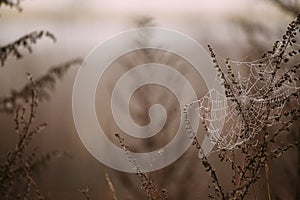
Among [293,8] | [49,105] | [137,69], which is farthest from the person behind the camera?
[49,105]

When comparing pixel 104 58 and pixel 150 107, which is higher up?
pixel 104 58

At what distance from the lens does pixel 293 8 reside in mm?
2375

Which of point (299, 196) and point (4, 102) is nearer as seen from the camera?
point (4, 102)

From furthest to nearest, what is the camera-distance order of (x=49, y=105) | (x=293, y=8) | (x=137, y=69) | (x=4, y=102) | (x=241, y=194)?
(x=49, y=105) → (x=137, y=69) → (x=293, y=8) → (x=4, y=102) → (x=241, y=194)

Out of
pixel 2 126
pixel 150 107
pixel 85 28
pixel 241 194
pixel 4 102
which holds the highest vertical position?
pixel 85 28

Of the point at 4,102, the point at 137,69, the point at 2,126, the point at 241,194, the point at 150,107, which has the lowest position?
the point at 241,194

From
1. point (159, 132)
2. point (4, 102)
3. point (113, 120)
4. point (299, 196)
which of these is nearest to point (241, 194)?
point (4, 102)

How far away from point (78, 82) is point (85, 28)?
312 millimetres

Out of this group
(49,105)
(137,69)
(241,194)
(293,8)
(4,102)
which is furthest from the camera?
(49,105)

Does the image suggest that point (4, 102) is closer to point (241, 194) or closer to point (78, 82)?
point (241, 194)


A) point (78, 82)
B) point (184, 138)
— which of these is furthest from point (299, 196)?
point (78, 82)

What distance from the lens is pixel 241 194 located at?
1.09 m

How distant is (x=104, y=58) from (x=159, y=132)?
52 cm

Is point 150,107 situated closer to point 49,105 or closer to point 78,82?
point 78,82
